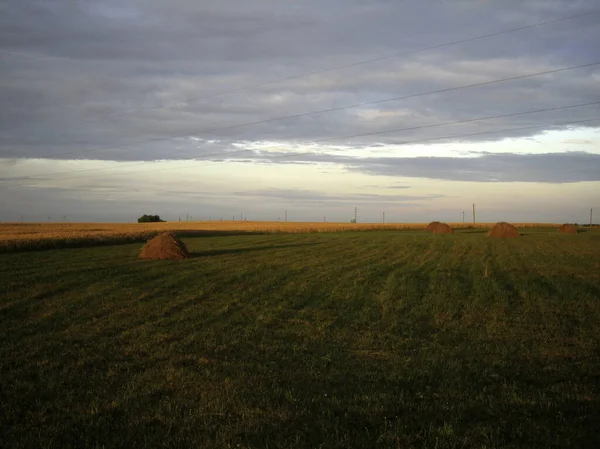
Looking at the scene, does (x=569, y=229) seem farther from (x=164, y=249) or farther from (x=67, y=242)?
(x=67, y=242)

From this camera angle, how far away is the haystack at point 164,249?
31797 millimetres

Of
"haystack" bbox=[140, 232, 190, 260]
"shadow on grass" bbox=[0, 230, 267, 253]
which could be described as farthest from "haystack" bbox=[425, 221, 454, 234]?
"haystack" bbox=[140, 232, 190, 260]

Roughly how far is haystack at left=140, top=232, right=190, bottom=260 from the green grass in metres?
10.4

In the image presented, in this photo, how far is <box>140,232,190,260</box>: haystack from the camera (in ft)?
104

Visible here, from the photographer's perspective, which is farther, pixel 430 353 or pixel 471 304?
pixel 471 304

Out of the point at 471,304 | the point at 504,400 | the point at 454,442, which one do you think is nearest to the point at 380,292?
the point at 471,304

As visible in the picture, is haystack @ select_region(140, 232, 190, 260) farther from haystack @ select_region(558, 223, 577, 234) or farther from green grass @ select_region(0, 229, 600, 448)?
haystack @ select_region(558, 223, 577, 234)

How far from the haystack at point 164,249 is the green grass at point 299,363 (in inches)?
409

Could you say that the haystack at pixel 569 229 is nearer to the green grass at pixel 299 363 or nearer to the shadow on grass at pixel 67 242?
the shadow on grass at pixel 67 242

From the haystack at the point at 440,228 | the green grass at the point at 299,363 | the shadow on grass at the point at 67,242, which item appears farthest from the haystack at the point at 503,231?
the green grass at the point at 299,363

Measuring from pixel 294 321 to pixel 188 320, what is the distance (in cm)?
295

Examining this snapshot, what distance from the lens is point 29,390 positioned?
8.56m

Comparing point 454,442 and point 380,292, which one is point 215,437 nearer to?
point 454,442

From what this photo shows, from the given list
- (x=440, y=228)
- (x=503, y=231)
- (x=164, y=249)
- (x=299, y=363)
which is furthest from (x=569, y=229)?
(x=299, y=363)
